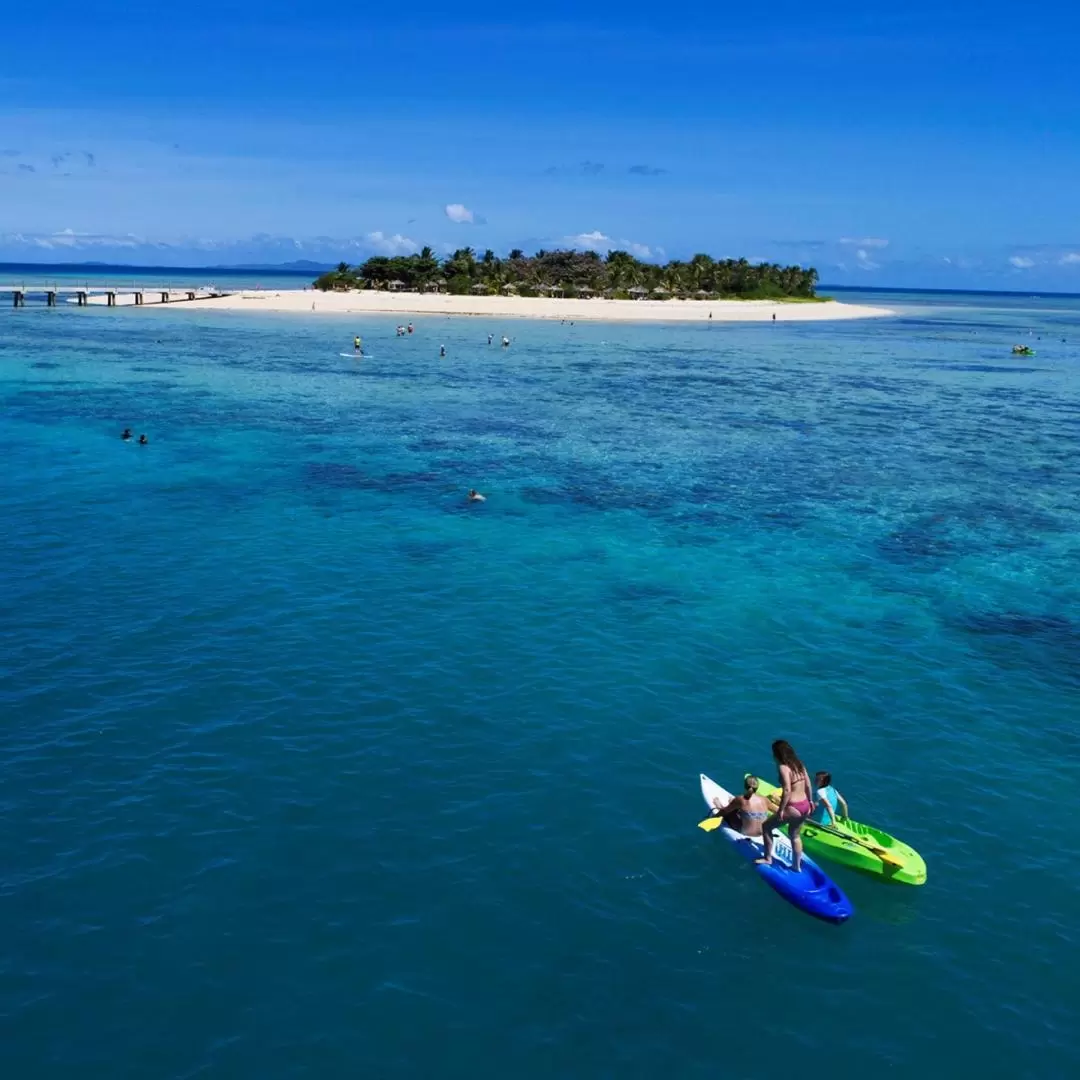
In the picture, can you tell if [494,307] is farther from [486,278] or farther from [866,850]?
[866,850]

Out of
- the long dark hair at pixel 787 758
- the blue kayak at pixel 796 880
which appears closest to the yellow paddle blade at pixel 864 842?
the blue kayak at pixel 796 880

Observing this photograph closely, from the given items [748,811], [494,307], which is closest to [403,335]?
[494,307]

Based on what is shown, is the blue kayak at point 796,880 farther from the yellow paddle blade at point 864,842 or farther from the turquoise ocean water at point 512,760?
the yellow paddle blade at point 864,842

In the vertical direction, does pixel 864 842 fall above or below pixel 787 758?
below

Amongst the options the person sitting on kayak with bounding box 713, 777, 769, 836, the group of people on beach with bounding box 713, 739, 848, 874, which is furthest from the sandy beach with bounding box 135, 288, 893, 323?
the person sitting on kayak with bounding box 713, 777, 769, 836

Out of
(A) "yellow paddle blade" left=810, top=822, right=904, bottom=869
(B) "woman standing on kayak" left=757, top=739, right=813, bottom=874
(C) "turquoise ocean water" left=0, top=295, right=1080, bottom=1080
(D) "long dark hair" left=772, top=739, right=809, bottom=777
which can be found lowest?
(C) "turquoise ocean water" left=0, top=295, right=1080, bottom=1080

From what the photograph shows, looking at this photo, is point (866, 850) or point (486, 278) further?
point (486, 278)

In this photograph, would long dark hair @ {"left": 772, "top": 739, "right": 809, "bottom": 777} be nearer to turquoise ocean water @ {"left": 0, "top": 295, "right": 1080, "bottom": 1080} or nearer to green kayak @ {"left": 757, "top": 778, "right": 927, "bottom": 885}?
green kayak @ {"left": 757, "top": 778, "right": 927, "bottom": 885}
